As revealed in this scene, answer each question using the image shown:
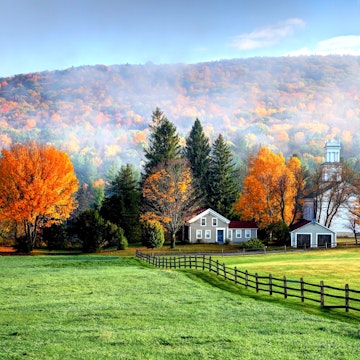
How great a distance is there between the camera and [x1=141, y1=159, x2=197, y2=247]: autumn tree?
84062 millimetres

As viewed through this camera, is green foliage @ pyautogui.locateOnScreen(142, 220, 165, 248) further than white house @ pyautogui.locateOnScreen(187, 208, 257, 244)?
No

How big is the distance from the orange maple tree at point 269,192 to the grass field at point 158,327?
5696 centimetres

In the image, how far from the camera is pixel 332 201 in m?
90.1

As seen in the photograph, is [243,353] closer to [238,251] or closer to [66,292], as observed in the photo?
[66,292]

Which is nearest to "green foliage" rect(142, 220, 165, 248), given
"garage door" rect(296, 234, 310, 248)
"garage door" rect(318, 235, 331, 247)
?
"garage door" rect(296, 234, 310, 248)

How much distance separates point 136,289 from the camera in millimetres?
32125

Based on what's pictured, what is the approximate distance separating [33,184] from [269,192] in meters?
37.7

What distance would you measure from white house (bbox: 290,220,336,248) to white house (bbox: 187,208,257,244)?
30.5ft

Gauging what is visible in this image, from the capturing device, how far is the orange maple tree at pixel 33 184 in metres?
75.2

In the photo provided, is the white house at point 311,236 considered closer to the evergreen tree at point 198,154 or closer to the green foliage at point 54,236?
the evergreen tree at point 198,154

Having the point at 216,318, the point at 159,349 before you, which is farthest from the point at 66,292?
the point at 159,349

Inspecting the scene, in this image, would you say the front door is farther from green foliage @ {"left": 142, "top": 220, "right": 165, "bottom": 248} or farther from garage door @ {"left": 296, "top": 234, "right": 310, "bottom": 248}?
green foliage @ {"left": 142, "top": 220, "right": 165, "bottom": 248}

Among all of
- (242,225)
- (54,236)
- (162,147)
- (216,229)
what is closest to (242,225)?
(242,225)

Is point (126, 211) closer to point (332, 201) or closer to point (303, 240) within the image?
point (303, 240)
